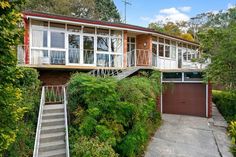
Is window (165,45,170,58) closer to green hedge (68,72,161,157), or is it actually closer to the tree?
green hedge (68,72,161,157)

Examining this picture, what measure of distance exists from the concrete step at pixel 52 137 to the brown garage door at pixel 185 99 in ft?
37.7

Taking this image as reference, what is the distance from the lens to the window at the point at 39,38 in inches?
594

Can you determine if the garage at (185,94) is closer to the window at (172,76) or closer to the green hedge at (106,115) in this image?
the window at (172,76)

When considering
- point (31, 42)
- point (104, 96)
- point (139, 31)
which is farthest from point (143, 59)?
point (104, 96)

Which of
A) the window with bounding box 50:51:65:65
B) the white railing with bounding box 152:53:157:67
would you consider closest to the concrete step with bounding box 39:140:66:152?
the window with bounding box 50:51:65:65

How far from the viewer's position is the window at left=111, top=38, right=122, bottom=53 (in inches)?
717

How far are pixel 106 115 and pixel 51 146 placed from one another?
7.14 ft

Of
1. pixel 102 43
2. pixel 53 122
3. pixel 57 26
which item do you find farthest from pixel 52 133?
pixel 102 43

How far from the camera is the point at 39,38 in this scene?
1523cm

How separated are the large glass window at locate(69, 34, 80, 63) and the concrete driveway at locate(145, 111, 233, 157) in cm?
699

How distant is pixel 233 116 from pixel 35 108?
13793 millimetres

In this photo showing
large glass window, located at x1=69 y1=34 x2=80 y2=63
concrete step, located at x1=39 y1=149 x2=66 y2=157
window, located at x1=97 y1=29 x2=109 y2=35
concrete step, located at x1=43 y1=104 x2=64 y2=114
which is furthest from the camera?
window, located at x1=97 y1=29 x2=109 y2=35

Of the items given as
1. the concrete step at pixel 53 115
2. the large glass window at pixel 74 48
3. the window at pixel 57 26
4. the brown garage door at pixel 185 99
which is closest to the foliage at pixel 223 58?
the brown garage door at pixel 185 99

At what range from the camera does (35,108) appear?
978 centimetres
